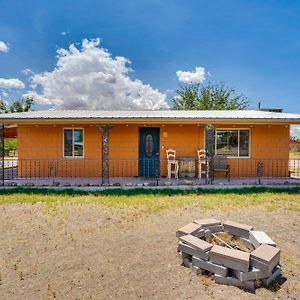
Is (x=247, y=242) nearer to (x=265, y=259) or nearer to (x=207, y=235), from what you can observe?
(x=207, y=235)

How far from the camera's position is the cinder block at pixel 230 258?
10.8ft

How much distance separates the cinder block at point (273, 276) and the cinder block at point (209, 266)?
1.78 feet

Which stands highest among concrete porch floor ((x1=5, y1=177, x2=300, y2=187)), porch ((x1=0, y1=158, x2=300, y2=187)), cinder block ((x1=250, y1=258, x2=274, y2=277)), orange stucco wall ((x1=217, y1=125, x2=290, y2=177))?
orange stucco wall ((x1=217, y1=125, x2=290, y2=177))

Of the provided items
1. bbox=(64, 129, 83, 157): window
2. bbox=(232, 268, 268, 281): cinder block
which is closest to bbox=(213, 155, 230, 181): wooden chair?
bbox=(64, 129, 83, 157): window

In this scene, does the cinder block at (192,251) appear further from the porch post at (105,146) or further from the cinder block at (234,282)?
the porch post at (105,146)

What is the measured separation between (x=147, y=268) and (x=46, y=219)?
343 cm

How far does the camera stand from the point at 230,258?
3387mm

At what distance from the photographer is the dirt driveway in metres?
3.21

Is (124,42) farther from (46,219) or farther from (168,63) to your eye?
(46,219)

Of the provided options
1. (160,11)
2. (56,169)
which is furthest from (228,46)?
(56,169)

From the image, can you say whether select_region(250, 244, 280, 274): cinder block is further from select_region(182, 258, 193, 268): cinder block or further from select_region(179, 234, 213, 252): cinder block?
select_region(182, 258, 193, 268): cinder block

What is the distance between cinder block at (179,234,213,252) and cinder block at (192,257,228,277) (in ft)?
0.54

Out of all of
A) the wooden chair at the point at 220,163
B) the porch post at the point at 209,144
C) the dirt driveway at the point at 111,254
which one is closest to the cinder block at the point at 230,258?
the dirt driveway at the point at 111,254

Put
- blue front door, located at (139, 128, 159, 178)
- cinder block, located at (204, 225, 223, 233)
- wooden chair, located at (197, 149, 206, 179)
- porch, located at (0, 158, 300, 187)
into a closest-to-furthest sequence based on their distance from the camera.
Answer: cinder block, located at (204, 225, 223, 233) → wooden chair, located at (197, 149, 206, 179) → porch, located at (0, 158, 300, 187) → blue front door, located at (139, 128, 159, 178)
